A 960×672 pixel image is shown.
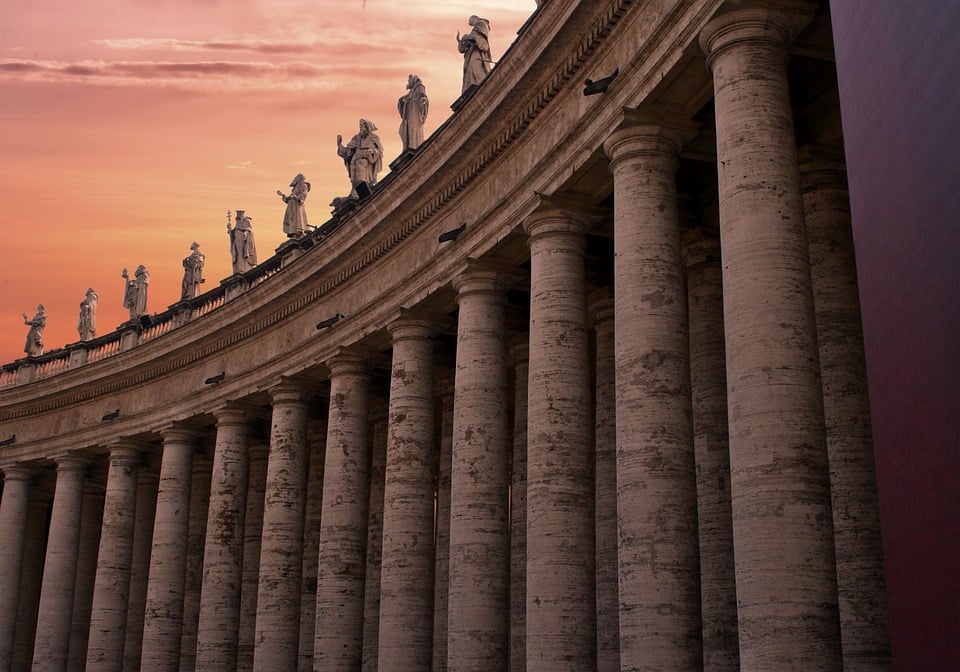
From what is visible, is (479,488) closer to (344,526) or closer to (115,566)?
(344,526)

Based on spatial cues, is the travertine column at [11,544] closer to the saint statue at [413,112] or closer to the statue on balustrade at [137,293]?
the statue on balustrade at [137,293]

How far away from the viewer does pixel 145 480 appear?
229ft

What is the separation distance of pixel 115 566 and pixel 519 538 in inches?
1164

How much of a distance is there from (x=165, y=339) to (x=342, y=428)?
1888 cm

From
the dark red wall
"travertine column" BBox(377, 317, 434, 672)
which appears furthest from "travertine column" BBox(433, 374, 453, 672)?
the dark red wall

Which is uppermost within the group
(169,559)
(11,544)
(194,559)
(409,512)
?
(11,544)

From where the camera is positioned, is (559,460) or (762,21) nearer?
(762,21)

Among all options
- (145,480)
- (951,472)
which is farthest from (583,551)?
(145,480)

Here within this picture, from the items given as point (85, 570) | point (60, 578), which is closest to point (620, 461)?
point (60, 578)

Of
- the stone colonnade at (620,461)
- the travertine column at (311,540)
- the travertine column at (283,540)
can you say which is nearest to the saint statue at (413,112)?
the stone colonnade at (620,461)

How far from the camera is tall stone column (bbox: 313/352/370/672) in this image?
147ft

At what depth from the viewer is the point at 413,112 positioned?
50031 millimetres

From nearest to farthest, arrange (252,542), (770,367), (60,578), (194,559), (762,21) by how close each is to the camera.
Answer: (770,367) → (762,21) → (252,542) → (194,559) → (60,578)

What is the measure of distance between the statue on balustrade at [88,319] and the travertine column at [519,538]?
41.9m
